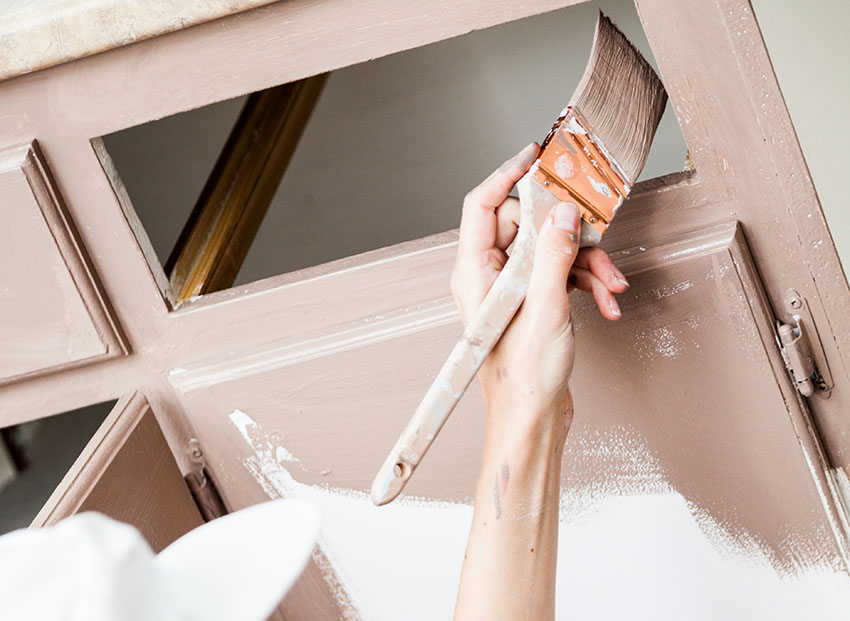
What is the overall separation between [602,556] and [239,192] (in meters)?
0.66

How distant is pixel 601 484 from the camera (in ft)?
2.50

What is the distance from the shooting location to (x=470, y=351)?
0.58 metres

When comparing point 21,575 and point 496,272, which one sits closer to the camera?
point 21,575

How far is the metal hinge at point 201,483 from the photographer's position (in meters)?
0.77

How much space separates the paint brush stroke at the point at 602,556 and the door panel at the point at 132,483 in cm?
7

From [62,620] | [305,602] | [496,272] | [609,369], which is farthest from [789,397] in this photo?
[62,620]

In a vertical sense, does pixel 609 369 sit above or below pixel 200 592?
above

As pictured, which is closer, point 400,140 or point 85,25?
point 85,25

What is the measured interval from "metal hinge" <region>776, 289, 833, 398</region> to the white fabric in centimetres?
44

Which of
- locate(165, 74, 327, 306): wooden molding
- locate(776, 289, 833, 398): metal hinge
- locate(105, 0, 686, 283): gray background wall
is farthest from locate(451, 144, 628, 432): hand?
locate(105, 0, 686, 283): gray background wall

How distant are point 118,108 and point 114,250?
0.12m

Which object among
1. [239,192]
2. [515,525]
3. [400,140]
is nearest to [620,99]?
[515,525]

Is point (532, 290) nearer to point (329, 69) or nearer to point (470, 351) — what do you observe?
point (470, 351)

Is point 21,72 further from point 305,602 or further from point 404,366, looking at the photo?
point 305,602
